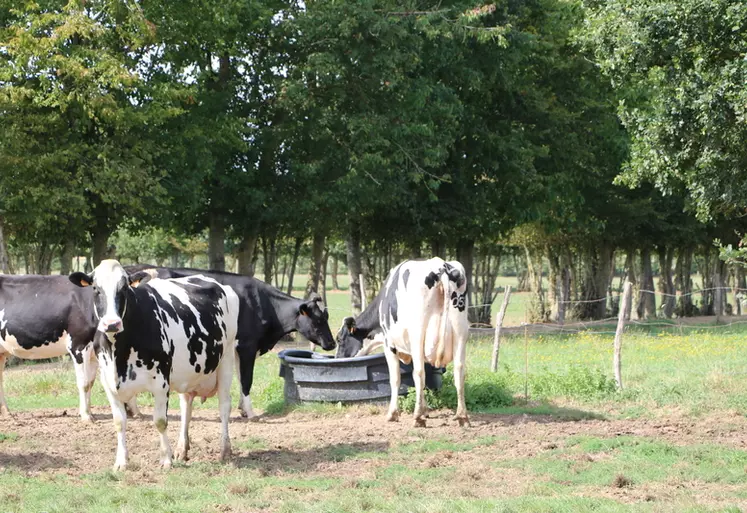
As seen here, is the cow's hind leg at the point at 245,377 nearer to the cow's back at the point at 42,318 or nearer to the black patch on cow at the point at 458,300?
the cow's back at the point at 42,318

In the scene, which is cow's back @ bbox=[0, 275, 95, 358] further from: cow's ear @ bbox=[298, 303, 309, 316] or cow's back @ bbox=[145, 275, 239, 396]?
cow's ear @ bbox=[298, 303, 309, 316]

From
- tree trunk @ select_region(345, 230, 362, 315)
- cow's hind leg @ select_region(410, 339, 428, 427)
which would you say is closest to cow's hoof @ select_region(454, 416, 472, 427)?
cow's hind leg @ select_region(410, 339, 428, 427)

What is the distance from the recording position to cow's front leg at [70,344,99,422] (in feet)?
45.0

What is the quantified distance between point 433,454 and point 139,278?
3672 millimetres

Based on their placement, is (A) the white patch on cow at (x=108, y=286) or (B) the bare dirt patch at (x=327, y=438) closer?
(A) the white patch on cow at (x=108, y=286)

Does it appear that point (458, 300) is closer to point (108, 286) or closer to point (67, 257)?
point (108, 286)

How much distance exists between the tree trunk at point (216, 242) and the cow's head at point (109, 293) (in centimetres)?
1793

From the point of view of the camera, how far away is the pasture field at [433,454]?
28.2ft

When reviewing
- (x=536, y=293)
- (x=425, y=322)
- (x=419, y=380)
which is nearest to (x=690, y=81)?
(x=425, y=322)

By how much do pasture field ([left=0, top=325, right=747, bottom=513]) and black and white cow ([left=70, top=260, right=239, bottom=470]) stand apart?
653 mm

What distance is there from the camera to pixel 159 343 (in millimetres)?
10227

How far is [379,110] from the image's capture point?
28.2m

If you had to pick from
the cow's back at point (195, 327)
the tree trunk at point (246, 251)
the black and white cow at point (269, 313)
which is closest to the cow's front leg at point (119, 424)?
the cow's back at point (195, 327)

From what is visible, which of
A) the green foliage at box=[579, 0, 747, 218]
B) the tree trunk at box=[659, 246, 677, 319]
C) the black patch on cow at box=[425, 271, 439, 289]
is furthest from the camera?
the tree trunk at box=[659, 246, 677, 319]
